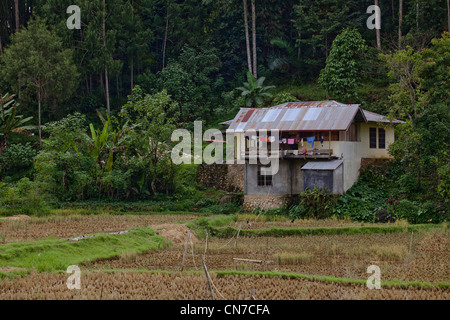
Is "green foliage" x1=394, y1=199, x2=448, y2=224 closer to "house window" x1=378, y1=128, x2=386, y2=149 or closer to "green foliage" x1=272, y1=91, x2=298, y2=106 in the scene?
"house window" x1=378, y1=128, x2=386, y2=149

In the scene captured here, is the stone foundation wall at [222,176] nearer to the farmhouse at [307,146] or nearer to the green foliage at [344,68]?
the farmhouse at [307,146]

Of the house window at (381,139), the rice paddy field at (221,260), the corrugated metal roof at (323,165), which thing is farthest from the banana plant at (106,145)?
the house window at (381,139)

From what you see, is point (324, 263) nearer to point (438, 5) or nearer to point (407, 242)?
point (407, 242)

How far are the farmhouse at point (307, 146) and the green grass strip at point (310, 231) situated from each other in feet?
15.3

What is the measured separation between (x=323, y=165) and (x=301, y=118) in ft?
9.88

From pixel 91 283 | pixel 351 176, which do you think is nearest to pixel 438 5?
pixel 351 176

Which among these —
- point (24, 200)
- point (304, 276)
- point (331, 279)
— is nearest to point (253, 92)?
point (24, 200)

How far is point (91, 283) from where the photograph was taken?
43.3 feet

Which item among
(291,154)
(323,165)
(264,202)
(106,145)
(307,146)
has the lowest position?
(264,202)

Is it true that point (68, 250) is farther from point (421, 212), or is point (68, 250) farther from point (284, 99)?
point (284, 99)

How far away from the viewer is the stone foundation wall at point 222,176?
1249 inches

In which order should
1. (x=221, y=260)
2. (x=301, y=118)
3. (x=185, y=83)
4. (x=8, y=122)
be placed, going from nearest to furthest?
1. (x=221, y=260)
2. (x=301, y=118)
3. (x=8, y=122)
4. (x=185, y=83)

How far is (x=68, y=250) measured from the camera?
16.6 meters

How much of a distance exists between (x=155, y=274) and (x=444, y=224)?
43.9 ft
